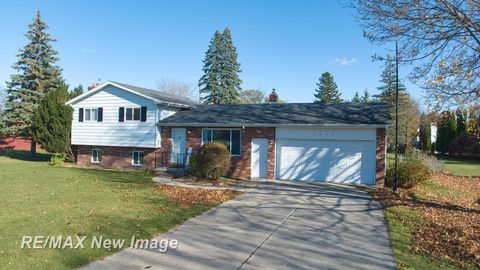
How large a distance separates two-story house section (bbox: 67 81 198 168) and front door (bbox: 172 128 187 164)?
0.91 m

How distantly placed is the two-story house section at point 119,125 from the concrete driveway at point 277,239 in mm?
10590

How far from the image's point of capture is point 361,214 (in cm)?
998

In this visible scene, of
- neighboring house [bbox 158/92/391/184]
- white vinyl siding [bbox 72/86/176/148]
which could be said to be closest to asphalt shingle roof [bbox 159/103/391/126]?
neighboring house [bbox 158/92/391/184]

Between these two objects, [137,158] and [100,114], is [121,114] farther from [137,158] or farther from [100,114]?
[137,158]

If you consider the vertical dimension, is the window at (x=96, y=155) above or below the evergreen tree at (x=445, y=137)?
below

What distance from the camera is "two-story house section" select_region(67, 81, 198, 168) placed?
67.1 ft

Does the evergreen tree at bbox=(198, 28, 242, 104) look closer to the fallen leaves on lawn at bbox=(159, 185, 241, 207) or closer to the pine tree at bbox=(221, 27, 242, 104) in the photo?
the pine tree at bbox=(221, 27, 242, 104)

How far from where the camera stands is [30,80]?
1116 inches

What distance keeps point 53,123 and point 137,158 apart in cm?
622

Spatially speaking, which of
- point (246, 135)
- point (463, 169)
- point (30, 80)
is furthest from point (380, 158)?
point (30, 80)

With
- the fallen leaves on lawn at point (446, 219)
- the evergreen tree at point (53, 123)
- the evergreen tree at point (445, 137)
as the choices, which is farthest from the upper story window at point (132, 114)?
the evergreen tree at point (445, 137)

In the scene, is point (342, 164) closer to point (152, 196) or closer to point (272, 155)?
point (272, 155)

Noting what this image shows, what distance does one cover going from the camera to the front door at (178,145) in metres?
20.1

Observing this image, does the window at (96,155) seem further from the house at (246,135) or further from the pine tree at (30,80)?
the pine tree at (30,80)
